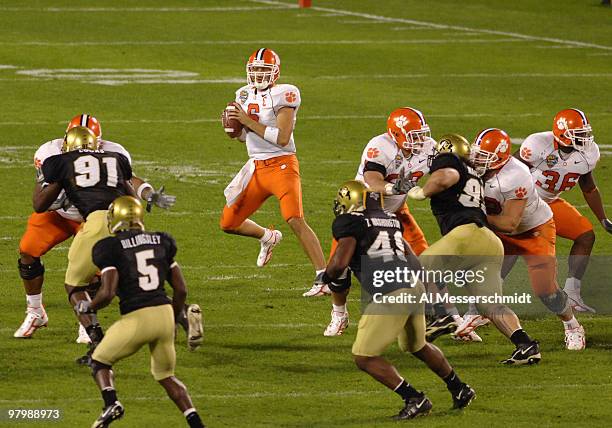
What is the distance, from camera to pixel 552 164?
1080cm

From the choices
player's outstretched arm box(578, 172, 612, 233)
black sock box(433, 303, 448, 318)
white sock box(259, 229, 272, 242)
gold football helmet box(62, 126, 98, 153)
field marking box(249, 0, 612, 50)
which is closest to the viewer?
gold football helmet box(62, 126, 98, 153)

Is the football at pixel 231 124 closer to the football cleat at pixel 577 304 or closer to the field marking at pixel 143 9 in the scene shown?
the football cleat at pixel 577 304

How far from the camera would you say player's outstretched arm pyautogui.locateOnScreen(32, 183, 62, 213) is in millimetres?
9273

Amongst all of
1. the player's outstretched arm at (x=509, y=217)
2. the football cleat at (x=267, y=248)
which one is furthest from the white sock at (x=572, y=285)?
the football cleat at (x=267, y=248)

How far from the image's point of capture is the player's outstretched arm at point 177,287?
795 cm

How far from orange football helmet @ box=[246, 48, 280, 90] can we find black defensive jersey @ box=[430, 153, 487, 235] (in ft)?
7.37

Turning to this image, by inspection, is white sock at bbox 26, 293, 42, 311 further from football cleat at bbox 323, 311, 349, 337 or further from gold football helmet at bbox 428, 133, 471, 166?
gold football helmet at bbox 428, 133, 471, 166

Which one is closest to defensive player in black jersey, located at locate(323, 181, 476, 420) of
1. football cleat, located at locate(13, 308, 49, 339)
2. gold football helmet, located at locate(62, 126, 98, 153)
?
gold football helmet, located at locate(62, 126, 98, 153)

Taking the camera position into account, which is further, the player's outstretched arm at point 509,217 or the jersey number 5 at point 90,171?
the player's outstretched arm at point 509,217

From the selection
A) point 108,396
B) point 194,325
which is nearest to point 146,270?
point 194,325

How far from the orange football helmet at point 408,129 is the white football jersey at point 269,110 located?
3.82ft

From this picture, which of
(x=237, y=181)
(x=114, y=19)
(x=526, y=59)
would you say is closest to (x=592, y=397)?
(x=237, y=181)

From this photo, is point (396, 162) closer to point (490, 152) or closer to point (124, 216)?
point (490, 152)

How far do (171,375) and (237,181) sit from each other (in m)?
3.62
